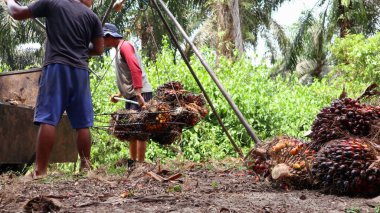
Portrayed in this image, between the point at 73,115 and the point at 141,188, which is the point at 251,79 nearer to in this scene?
the point at 73,115

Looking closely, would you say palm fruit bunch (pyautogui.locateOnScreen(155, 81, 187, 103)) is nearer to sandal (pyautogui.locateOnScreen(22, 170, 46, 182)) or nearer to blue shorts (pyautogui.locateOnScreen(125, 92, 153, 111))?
blue shorts (pyautogui.locateOnScreen(125, 92, 153, 111))

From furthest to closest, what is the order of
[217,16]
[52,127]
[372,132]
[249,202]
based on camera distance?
[217,16] < [52,127] < [372,132] < [249,202]

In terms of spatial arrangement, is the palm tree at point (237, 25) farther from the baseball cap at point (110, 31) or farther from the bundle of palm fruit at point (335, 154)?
the bundle of palm fruit at point (335, 154)

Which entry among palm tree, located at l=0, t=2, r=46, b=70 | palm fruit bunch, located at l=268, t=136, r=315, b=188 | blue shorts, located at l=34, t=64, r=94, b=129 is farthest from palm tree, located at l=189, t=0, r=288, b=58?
palm fruit bunch, located at l=268, t=136, r=315, b=188

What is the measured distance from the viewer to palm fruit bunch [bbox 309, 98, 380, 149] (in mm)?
4262

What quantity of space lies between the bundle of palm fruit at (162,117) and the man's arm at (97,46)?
994mm

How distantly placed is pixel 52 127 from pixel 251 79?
6418 millimetres

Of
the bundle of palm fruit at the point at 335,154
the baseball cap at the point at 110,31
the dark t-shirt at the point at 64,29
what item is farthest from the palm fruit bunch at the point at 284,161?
the baseball cap at the point at 110,31

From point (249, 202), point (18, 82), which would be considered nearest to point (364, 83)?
point (18, 82)

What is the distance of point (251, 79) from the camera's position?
11250mm

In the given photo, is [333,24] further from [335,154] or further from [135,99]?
[335,154]

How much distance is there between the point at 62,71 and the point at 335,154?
2.58 meters

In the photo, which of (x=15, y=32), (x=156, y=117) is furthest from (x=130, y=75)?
(x=15, y=32)

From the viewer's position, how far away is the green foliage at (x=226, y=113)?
9.95m
